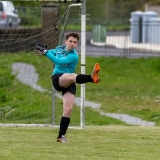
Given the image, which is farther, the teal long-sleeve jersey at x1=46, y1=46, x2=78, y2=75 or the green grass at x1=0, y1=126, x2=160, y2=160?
the teal long-sleeve jersey at x1=46, y1=46, x2=78, y2=75

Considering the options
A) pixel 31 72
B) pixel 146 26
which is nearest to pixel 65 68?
pixel 31 72

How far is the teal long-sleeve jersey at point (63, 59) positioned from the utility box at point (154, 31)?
19855mm

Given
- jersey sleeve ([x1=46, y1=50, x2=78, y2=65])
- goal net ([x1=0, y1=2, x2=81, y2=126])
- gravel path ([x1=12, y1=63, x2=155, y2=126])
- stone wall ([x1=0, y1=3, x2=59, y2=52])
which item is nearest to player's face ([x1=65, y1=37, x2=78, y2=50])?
jersey sleeve ([x1=46, y1=50, x2=78, y2=65])

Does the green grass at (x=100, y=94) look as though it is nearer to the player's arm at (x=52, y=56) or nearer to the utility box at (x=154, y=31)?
the player's arm at (x=52, y=56)

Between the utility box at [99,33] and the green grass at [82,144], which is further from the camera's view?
the utility box at [99,33]

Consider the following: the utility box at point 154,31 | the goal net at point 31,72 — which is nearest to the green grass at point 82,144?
the goal net at point 31,72

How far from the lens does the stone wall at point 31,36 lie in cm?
1513

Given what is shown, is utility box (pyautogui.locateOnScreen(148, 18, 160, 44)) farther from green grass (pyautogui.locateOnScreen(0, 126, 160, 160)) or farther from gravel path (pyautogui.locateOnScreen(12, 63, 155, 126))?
green grass (pyautogui.locateOnScreen(0, 126, 160, 160))

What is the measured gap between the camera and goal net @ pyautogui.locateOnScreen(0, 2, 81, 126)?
13629 mm

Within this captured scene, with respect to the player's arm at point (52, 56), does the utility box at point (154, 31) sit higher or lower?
lower

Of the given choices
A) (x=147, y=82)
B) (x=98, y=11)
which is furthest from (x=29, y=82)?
(x=98, y=11)

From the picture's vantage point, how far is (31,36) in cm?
1566

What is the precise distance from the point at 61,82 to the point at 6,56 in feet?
19.6

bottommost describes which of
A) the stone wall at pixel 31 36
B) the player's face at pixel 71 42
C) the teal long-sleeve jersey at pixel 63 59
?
the stone wall at pixel 31 36
